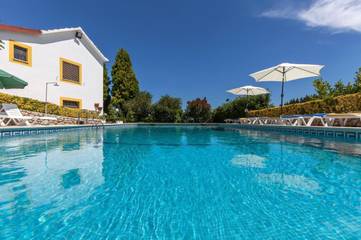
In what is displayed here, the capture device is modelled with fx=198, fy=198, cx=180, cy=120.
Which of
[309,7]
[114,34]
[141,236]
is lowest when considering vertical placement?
[141,236]

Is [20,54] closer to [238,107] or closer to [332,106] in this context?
[238,107]

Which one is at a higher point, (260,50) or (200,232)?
(260,50)

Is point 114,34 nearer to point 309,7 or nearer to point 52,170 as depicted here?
point 309,7

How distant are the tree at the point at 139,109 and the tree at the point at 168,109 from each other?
916mm

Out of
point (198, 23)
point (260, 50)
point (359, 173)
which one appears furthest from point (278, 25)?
point (359, 173)

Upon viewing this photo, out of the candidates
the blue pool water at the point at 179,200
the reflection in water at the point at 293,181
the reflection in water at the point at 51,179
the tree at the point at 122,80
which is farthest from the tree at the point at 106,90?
the reflection in water at the point at 293,181

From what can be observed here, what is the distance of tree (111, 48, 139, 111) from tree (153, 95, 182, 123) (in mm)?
5303

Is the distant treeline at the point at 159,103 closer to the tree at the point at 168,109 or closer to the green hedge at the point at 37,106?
the tree at the point at 168,109

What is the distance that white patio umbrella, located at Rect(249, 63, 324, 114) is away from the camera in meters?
11.7

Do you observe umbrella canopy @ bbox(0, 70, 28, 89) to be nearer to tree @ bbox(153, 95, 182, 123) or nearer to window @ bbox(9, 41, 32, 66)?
window @ bbox(9, 41, 32, 66)

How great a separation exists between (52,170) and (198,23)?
20.4 meters

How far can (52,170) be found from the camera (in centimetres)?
Result: 387

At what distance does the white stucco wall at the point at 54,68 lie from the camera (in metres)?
14.8

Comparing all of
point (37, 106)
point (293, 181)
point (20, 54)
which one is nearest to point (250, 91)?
point (293, 181)
